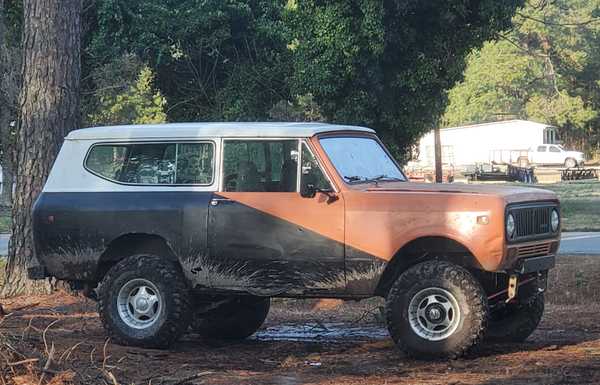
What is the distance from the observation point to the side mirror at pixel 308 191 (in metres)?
9.37

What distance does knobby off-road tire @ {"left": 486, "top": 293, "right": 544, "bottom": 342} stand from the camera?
990 cm

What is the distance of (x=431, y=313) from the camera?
8.98 m

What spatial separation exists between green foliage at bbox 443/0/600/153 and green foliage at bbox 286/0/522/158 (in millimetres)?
42824

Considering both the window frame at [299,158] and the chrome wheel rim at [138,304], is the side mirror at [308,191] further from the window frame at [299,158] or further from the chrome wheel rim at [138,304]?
the chrome wheel rim at [138,304]

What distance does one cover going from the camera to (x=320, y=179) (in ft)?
30.9

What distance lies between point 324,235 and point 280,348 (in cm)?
150

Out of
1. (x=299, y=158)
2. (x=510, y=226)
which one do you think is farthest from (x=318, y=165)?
(x=510, y=226)

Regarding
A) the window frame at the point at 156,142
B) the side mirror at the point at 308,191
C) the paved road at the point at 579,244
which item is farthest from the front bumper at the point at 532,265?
the paved road at the point at 579,244

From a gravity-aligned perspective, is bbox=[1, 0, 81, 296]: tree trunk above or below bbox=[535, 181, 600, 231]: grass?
above

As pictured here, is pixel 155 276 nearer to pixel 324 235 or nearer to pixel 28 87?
pixel 324 235

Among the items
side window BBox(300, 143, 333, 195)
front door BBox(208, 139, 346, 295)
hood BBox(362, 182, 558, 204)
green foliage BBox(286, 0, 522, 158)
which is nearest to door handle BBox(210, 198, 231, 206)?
front door BBox(208, 139, 346, 295)

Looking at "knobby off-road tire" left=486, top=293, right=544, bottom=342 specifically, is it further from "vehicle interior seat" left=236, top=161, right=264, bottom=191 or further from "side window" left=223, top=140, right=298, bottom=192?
"vehicle interior seat" left=236, top=161, right=264, bottom=191

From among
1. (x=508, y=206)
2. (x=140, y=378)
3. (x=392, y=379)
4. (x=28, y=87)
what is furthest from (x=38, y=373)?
(x=28, y=87)

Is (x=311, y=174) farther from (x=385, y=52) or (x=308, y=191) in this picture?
(x=385, y=52)
